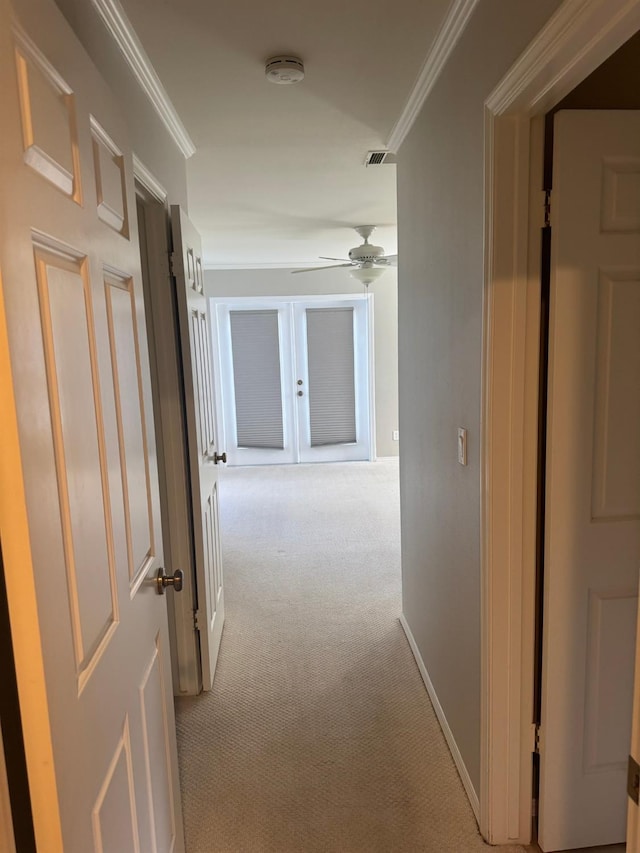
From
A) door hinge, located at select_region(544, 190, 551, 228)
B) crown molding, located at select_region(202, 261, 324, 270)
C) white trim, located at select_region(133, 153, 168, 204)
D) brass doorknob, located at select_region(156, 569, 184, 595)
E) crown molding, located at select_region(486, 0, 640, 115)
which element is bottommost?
brass doorknob, located at select_region(156, 569, 184, 595)

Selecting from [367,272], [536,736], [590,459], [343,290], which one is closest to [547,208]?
[590,459]

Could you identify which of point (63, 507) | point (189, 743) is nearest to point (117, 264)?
point (63, 507)

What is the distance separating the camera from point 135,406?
4.12ft

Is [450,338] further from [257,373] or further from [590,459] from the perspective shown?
[257,373]

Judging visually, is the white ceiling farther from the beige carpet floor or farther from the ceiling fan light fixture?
the beige carpet floor

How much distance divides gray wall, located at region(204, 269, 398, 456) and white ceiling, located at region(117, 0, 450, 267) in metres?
2.79

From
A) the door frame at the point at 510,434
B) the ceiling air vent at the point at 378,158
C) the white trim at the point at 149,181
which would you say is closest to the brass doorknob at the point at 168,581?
the door frame at the point at 510,434

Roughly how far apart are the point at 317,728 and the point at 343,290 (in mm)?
5310

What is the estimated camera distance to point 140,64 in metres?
1.76

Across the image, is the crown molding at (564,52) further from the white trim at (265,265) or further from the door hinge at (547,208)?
the white trim at (265,265)

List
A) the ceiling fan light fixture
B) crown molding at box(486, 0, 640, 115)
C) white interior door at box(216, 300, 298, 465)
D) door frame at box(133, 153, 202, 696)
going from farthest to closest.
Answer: white interior door at box(216, 300, 298, 465) → the ceiling fan light fixture → door frame at box(133, 153, 202, 696) → crown molding at box(486, 0, 640, 115)

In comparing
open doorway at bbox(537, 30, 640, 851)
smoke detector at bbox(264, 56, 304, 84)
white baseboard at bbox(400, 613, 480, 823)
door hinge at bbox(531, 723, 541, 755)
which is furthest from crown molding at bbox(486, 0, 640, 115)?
white baseboard at bbox(400, 613, 480, 823)

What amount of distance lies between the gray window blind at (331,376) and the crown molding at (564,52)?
17.8ft

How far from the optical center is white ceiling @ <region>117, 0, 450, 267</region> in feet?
5.14
